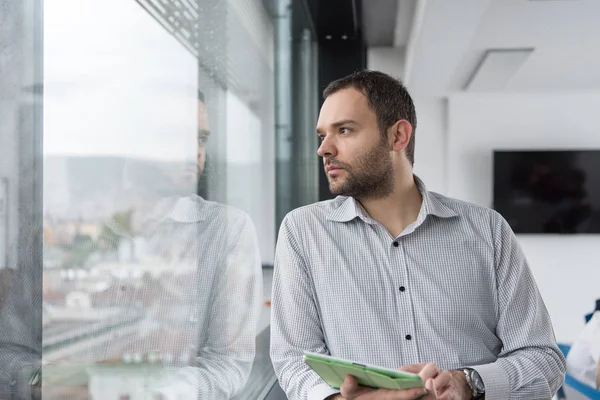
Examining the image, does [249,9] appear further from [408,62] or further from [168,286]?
[408,62]

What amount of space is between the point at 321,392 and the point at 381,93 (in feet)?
2.48

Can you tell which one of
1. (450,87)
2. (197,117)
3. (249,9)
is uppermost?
(450,87)

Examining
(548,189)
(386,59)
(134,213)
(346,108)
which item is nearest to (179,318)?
(134,213)

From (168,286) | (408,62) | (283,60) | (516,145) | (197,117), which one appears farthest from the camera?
(516,145)

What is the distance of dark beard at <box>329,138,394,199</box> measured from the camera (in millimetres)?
1698

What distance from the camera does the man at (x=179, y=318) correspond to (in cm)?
95

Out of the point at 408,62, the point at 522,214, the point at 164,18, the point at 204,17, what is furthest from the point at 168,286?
the point at 522,214

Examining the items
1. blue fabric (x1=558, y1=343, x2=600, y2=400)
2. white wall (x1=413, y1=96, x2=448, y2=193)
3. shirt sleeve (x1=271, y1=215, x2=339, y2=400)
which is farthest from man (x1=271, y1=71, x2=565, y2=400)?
white wall (x1=413, y1=96, x2=448, y2=193)

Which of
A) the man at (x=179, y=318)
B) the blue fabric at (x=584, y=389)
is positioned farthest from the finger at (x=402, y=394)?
the blue fabric at (x=584, y=389)

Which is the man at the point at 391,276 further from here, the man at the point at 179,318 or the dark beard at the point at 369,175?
the man at the point at 179,318

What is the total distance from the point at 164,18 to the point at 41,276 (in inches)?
25.8

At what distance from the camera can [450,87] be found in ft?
21.5

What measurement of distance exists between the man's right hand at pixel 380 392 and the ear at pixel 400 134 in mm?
625

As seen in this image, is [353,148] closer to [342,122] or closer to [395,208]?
[342,122]
